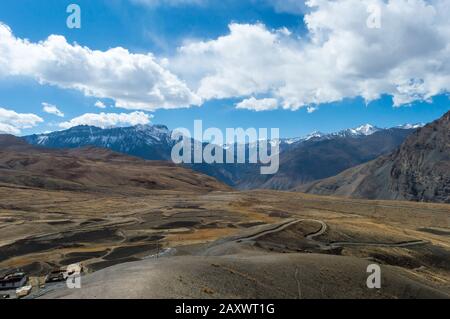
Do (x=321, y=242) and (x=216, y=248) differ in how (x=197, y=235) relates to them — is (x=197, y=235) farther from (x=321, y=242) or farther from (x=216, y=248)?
(x=216, y=248)

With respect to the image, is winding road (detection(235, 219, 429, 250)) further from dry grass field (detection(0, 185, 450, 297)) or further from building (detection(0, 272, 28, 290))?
building (detection(0, 272, 28, 290))

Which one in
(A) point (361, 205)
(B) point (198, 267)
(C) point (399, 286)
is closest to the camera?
(B) point (198, 267)

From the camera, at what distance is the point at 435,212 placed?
15950cm

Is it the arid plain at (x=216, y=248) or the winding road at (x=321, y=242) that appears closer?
the arid plain at (x=216, y=248)

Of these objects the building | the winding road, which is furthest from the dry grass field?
the building

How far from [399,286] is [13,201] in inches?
6022

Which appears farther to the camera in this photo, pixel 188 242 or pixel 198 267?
pixel 188 242

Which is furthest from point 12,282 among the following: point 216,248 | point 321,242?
point 321,242

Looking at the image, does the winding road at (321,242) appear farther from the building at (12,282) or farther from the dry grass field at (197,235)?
the building at (12,282)

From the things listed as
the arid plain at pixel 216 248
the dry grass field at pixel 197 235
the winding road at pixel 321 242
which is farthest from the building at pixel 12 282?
the winding road at pixel 321 242

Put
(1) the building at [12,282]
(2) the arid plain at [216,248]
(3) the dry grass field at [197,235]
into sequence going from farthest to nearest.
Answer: (3) the dry grass field at [197,235], (1) the building at [12,282], (2) the arid plain at [216,248]
